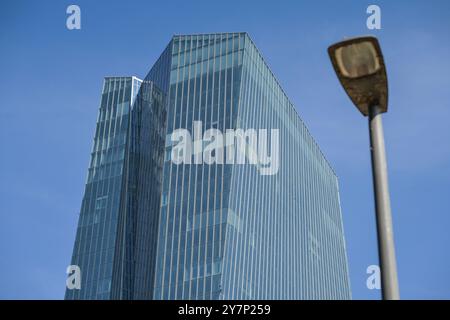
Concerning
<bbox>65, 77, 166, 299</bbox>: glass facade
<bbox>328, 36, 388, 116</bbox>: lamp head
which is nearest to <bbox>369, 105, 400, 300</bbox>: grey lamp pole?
<bbox>328, 36, 388, 116</bbox>: lamp head

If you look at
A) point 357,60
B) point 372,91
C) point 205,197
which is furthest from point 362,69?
point 205,197

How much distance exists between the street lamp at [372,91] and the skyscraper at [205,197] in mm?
60217

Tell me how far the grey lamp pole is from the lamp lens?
0.46 m

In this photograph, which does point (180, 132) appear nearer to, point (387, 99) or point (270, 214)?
point (270, 214)

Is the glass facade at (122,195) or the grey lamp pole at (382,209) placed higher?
the glass facade at (122,195)

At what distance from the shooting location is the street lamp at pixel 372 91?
8.20 metres

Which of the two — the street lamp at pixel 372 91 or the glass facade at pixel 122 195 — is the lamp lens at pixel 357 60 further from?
the glass facade at pixel 122 195

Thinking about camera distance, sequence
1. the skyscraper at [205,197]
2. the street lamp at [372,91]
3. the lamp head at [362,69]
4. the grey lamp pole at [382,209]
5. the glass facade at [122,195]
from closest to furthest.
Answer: the grey lamp pole at [382,209], the street lamp at [372,91], the lamp head at [362,69], the skyscraper at [205,197], the glass facade at [122,195]

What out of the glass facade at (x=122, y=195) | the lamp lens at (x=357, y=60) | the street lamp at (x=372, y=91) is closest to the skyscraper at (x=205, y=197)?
the glass facade at (x=122, y=195)

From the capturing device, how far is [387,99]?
884cm

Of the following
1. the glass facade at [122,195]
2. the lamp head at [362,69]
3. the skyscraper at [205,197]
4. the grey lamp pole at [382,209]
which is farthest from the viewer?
the glass facade at [122,195]

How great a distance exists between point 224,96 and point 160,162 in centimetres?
1443

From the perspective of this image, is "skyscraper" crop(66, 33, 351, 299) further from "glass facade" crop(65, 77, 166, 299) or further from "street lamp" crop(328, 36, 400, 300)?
"street lamp" crop(328, 36, 400, 300)
